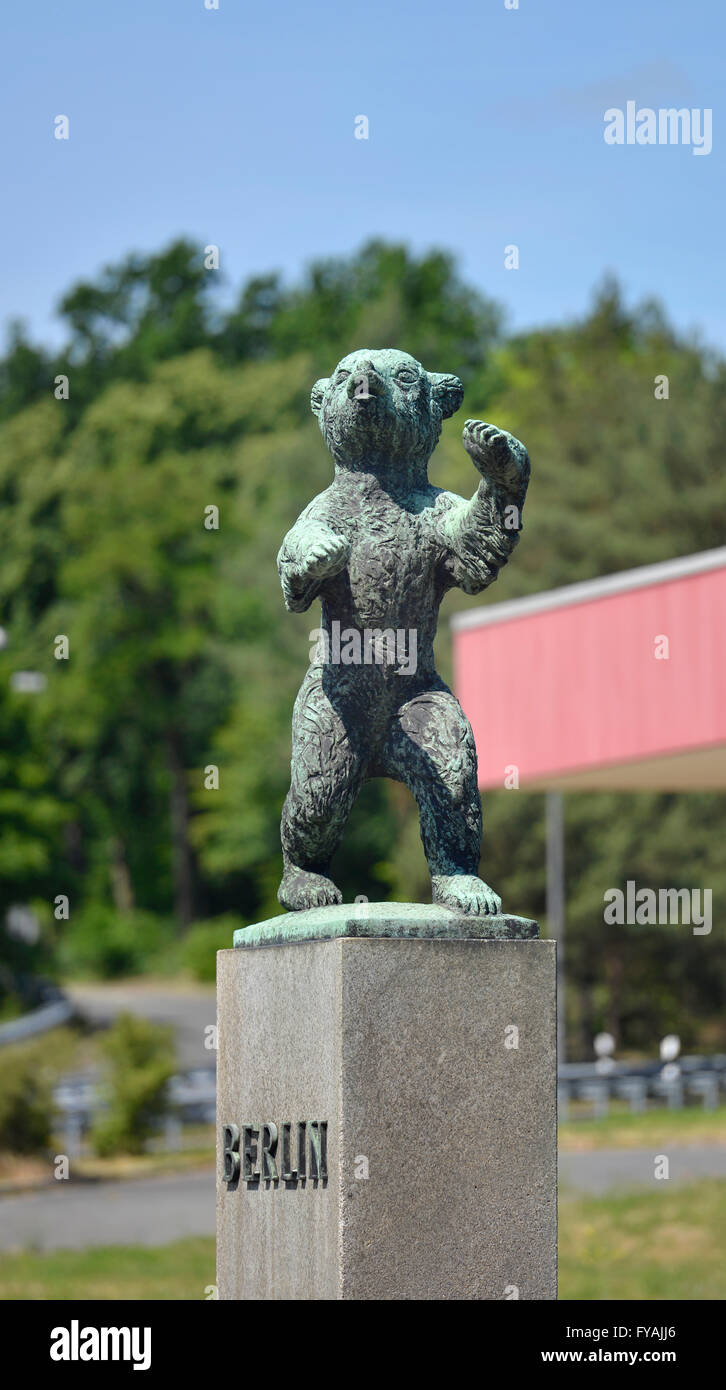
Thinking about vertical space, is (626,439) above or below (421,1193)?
above

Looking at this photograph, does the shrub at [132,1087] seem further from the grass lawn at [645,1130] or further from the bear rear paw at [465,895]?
the bear rear paw at [465,895]

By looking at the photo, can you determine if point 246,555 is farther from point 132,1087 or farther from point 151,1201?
point 151,1201

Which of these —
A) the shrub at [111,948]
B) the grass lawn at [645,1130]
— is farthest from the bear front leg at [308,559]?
the shrub at [111,948]

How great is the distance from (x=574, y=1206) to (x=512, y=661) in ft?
22.3

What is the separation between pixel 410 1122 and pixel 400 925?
0.64 meters

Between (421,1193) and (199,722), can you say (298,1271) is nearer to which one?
(421,1193)

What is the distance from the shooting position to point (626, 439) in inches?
1725

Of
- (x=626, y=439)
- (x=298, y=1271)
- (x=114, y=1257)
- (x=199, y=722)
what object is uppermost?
(x=626, y=439)

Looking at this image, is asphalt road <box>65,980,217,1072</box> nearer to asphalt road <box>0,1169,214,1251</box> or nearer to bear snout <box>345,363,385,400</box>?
asphalt road <box>0,1169,214,1251</box>

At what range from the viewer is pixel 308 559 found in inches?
269

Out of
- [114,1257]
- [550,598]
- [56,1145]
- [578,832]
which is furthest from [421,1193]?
[578,832]

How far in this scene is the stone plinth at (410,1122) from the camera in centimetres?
661

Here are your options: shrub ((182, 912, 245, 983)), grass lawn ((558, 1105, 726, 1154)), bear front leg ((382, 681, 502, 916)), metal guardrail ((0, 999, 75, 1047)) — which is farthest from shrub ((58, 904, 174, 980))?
bear front leg ((382, 681, 502, 916))

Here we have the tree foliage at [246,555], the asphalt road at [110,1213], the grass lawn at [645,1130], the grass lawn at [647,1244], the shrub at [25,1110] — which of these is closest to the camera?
the grass lawn at [647,1244]
